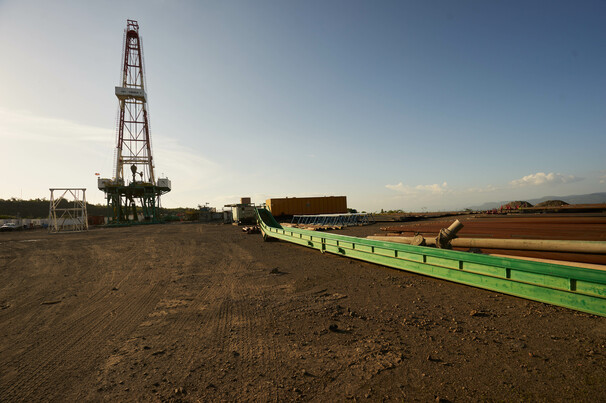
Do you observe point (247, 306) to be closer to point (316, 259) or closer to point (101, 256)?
point (316, 259)

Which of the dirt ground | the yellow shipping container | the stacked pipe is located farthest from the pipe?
the yellow shipping container

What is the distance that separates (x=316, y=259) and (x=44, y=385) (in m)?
6.27

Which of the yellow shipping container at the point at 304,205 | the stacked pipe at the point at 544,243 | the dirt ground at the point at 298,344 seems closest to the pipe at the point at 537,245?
the stacked pipe at the point at 544,243

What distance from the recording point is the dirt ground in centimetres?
231

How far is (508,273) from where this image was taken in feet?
12.3

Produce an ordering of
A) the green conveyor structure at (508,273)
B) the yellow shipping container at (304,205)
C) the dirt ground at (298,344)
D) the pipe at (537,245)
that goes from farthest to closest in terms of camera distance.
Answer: the yellow shipping container at (304,205), the pipe at (537,245), the green conveyor structure at (508,273), the dirt ground at (298,344)

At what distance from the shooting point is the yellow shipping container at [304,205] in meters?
30.7

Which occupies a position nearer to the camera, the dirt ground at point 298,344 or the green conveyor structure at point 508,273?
the dirt ground at point 298,344

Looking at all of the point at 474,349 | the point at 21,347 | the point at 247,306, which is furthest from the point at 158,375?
the point at 474,349

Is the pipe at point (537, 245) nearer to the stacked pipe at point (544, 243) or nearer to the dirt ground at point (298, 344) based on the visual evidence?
the stacked pipe at point (544, 243)

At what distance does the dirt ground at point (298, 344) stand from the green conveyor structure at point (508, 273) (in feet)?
1.00

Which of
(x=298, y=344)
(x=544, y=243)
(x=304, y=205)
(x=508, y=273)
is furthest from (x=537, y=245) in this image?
(x=304, y=205)

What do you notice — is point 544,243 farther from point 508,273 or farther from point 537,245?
point 508,273

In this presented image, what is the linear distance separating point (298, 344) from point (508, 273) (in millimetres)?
3202
